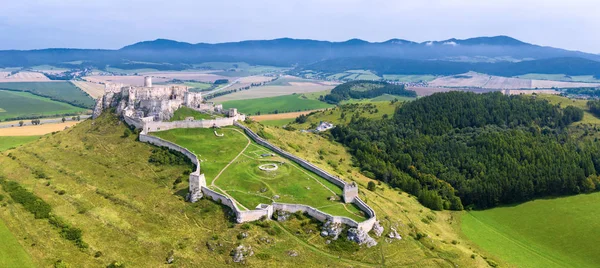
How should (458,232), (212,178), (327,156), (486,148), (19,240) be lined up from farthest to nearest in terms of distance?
1. (486,148)
2. (327,156)
3. (458,232)
4. (212,178)
5. (19,240)

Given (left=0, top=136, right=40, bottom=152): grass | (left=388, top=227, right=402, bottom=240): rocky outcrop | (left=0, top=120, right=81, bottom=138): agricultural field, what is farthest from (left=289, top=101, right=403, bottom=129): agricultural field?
(left=388, top=227, right=402, bottom=240): rocky outcrop

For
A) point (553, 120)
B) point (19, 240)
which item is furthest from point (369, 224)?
point (553, 120)

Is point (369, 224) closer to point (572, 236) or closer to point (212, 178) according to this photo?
point (212, 178)

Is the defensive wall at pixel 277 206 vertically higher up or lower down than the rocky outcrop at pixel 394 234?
higher up

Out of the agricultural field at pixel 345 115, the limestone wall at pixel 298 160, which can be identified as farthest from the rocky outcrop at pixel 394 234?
the agricultural field at pixel 345 115

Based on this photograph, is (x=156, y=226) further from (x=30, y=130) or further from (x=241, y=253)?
(x=30, y=130)

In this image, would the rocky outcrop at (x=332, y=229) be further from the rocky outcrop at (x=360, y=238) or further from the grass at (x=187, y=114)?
the grass at (x=187, y=114)
